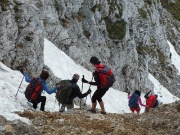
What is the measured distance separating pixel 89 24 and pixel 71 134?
31.3 meters

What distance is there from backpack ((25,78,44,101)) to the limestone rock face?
6.79 metres

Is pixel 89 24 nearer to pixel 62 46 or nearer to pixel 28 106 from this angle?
pixel 62 46

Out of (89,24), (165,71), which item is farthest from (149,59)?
(89,24)

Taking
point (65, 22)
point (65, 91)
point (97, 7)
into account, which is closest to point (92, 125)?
point (65, 91)

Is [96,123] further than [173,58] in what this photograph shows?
No

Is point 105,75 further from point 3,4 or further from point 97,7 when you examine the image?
point 97,7

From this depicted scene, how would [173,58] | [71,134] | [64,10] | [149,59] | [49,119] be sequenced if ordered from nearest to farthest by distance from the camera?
[71,134], [49,119], [64,10], [149,59], [173,58]

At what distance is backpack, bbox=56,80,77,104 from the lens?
1523cm

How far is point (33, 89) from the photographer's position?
587 inches

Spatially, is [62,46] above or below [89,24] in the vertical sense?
below

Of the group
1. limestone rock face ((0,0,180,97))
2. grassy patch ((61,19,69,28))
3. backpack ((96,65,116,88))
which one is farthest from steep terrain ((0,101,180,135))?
grassy patch ((61,19,69,28))

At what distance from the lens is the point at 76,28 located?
39250 mm

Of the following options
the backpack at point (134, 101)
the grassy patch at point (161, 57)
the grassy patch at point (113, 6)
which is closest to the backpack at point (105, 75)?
the backpack at point (134, 101)

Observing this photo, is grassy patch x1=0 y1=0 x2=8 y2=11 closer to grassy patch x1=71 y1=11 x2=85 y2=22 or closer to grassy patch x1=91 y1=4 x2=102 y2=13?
grassy patch x1=71 y1=11 x2=85 y2=22
